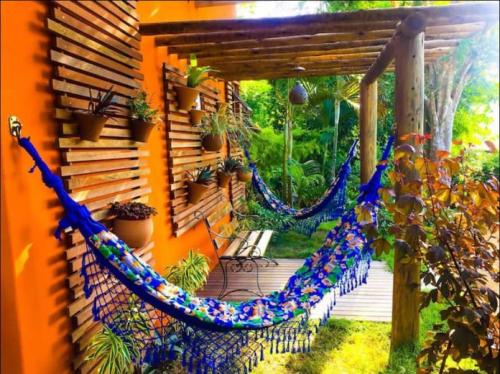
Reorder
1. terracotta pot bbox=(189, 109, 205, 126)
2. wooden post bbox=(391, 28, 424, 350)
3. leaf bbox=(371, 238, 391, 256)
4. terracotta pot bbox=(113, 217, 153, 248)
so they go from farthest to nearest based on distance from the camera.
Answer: terracotta pot bbox=(189, 109, 205, 126)
wooden post bbox=(391, 28, 424, 350)
terracotta pot bbox=(113, 217, 153, 248)
leaf bbox=(371, 238, 391, 256)

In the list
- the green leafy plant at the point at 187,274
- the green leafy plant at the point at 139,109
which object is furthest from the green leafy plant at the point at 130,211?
the green leafy plant at the point at 187,274

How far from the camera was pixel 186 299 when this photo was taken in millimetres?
1949

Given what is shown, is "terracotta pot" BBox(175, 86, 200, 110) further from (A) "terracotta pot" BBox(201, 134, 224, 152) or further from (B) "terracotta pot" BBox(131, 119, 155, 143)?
(B) "terracotta pot" BBox(131, 119, 155, 143)

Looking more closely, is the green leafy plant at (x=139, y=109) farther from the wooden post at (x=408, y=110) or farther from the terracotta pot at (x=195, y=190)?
the wooden post at (x=408, y=110)

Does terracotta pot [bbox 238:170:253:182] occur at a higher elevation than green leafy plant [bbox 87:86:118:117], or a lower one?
lower

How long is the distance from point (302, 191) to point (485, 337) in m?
5.86

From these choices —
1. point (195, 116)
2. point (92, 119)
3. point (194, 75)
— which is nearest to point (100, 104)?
point (92, 119)

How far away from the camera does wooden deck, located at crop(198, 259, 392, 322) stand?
332 centimetres

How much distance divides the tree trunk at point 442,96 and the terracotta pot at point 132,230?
22.3 ft

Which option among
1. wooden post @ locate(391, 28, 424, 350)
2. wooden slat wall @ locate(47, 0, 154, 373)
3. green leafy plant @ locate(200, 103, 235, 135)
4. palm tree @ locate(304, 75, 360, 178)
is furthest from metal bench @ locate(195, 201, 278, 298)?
palm tree @ locate(304, 75, 360, 178)

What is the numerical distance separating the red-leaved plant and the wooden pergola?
0.78 ft

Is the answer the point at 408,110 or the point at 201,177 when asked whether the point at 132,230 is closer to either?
the point at 201,177

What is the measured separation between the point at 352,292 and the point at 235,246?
48.4 inches

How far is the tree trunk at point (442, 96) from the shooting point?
7758 millimetres
